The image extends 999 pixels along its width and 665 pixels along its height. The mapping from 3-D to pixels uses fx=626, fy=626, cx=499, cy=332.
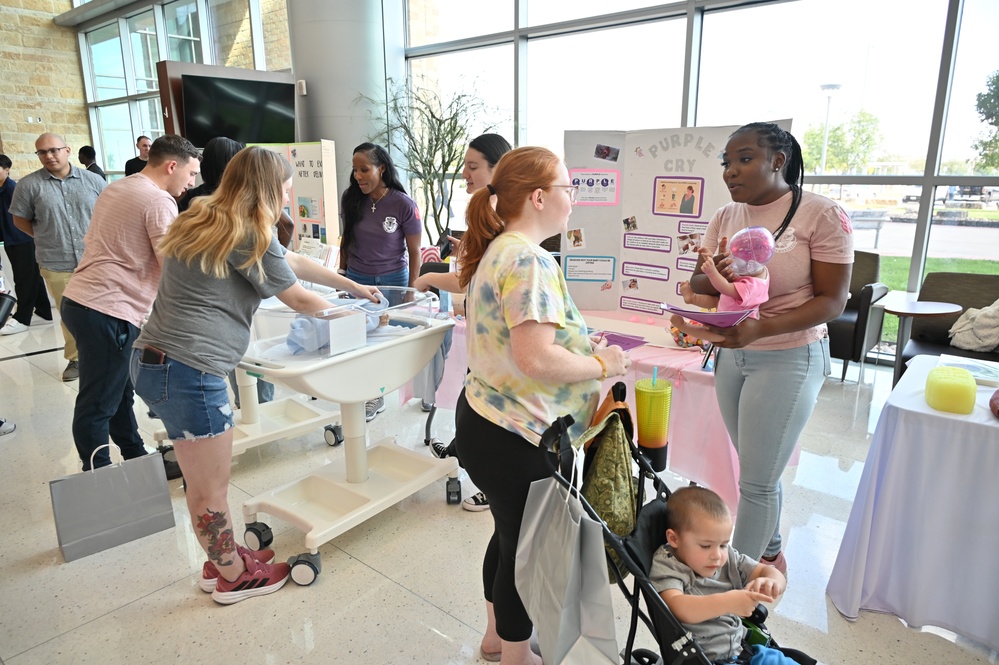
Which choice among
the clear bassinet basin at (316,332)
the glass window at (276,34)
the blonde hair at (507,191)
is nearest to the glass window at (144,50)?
the glass window at (276,34)

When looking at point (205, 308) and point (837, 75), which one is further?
point (837, 75)

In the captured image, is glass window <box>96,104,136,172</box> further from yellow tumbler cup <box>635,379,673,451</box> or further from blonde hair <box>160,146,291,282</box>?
yellow tumbler cup <box>635,379,673,451</box>

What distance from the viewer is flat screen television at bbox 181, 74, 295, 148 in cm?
579

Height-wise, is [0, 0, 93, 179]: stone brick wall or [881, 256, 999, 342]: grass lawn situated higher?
[0, 0, 93, 179]: stone brick wall

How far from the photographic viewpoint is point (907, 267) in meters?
4.52

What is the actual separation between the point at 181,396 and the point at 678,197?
7.21 feet

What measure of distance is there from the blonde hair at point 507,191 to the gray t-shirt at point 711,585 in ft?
2.66

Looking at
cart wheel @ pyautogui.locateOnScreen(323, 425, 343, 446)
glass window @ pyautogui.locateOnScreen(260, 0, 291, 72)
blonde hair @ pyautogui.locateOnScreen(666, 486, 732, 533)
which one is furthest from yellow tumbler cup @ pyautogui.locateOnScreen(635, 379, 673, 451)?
glass window @ pyautogui.locateOnScreen(260, 0, 291, 72)

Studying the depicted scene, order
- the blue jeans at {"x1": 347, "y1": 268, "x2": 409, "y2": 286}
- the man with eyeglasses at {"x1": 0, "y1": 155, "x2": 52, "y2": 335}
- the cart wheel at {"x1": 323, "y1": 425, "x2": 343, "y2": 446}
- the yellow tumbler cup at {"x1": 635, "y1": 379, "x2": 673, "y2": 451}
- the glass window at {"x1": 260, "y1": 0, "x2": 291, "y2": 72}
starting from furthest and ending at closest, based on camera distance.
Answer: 1. the glass window at {"x1": 260, "y1": 0, "x2": 291, "y2": 72}
2. the man with eyeglasses at {"x1": 0, "y1": 155, "x2": 52, "y2": 335}
3. the blue jeans at {"x1": 347, "y1": 268, "x2": 409, "y2": 286}
4. the cart wheel at {"x1": 323, "y1": 425, "x2": 343, "y2": 446}
5. the yellow tumbler cup at {"x1": 635, "y1": 379, "x2": 673, "y2": 451}

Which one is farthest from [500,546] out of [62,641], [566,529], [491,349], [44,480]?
[44,480]

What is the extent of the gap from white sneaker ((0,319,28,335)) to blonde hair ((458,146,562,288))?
21.9 feet

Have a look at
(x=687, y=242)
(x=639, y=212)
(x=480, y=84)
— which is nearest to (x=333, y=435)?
(x=639, y=212)

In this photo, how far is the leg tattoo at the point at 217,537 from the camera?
2.05 metres

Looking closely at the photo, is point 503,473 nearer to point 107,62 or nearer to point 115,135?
point 115,135
